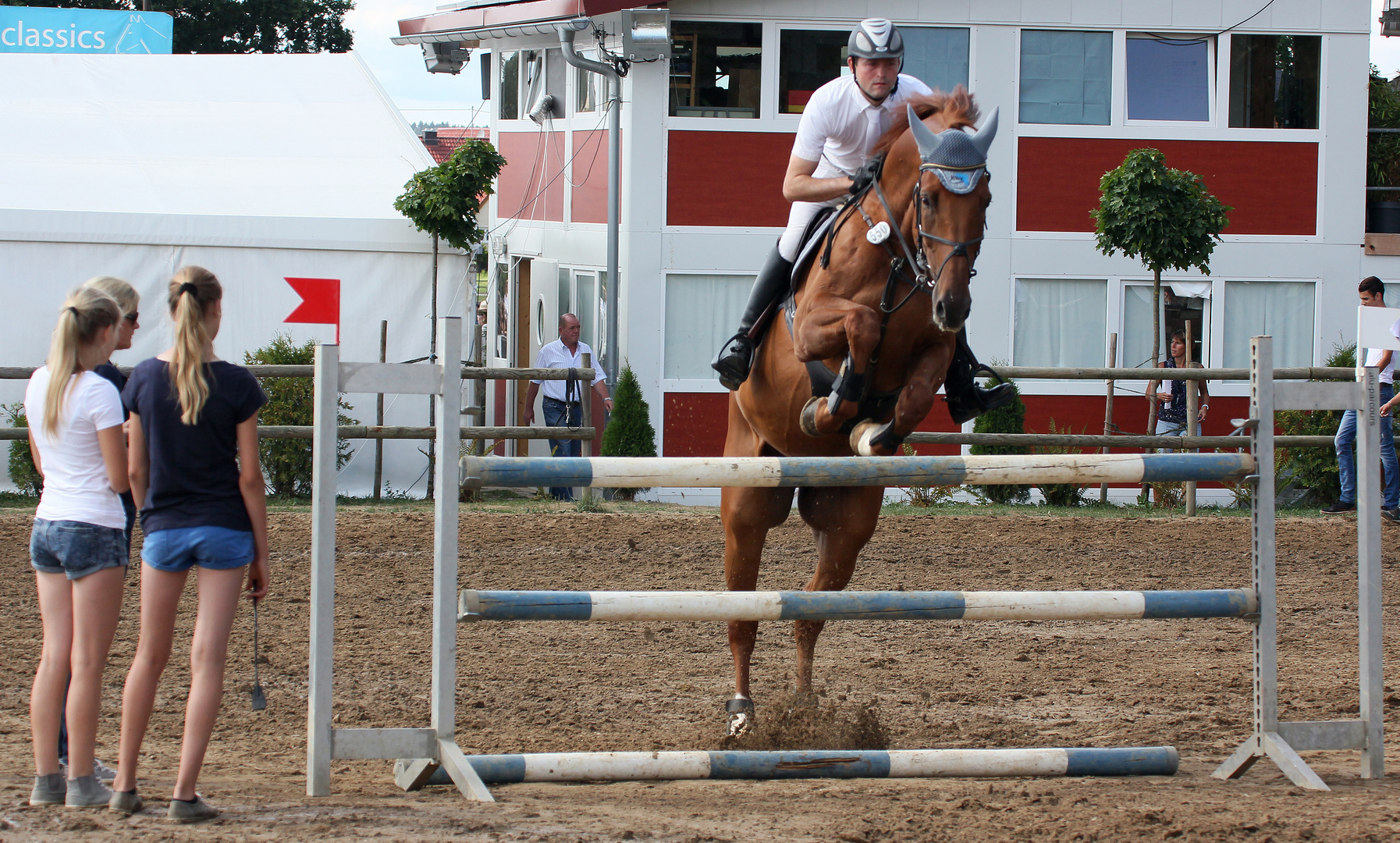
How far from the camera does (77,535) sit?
346 centimetres

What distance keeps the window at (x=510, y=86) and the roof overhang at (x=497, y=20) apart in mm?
903

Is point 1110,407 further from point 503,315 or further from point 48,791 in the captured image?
point 48,791

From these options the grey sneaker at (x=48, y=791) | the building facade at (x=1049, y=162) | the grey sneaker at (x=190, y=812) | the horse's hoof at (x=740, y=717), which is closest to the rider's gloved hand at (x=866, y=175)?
→ the horse's hoof at (x=740, y=717)

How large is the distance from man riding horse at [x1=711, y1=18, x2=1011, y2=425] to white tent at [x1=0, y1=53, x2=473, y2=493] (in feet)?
26.5

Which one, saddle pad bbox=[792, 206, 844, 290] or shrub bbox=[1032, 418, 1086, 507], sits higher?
saddle pad bbox=[792, 206, 844, 290]

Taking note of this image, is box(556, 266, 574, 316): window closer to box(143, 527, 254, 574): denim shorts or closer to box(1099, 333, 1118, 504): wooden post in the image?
box(1099, 333, 1118, 504): wooden post

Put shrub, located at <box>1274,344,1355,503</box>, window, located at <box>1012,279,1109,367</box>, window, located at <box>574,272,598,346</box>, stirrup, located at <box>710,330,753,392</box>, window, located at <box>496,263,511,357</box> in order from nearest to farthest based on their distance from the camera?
stirrup, located at <box>710,330,753,392</box>, shrub, located at <box>1274,344,1355,503</box>, window, located at <box>1012,279,1109,367</box>, window, located at <box>574,272,598,346</box>, window, located at <box>496,263,511,357</box>

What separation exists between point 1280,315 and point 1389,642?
803cm

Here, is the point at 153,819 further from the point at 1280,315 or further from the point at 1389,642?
the point at 1280,315

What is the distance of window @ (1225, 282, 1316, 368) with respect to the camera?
13.4 m

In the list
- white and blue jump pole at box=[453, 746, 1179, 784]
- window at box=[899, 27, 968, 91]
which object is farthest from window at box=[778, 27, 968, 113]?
white and blue jump pole at box=[453, 746, 1179, 784]

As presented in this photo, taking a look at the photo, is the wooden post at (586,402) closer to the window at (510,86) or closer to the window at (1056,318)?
the window at (1056,318)

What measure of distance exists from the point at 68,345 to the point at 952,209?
2.67m

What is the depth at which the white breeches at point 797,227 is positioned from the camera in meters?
5.04
